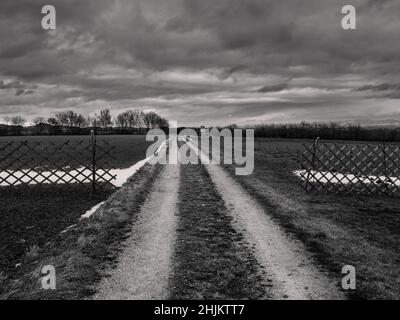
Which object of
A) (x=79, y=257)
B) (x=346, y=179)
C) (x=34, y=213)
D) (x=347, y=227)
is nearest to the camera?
(x=79, y=257)

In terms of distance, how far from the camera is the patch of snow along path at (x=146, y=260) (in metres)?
4.79

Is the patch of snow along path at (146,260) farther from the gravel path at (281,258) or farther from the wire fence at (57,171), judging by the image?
the wire fence at (57,171)

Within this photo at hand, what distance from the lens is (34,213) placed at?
32.2 feet

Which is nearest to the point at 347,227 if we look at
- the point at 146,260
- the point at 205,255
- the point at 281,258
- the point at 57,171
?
the point at 281,258

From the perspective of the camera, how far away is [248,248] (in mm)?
6598

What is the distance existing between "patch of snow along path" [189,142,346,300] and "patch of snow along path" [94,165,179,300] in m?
1.57

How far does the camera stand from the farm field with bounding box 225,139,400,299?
5.49m

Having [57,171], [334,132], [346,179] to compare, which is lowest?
[346,179]

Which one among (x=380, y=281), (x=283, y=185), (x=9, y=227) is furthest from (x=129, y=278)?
(x=283, y=185)

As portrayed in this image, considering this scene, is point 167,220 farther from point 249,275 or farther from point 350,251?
point 350,251

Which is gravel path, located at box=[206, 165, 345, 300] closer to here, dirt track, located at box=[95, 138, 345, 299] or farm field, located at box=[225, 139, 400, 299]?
dirt track, located at box=[95, 138, 345, 299]

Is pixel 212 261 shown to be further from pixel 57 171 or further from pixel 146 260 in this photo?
pixel 57 171

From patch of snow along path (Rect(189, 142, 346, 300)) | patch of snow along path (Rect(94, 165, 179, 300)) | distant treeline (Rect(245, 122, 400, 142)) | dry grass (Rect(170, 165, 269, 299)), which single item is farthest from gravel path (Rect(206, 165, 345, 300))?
distant treeline (Rect(245, 122, 400, 142))

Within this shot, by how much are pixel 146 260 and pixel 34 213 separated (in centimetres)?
A: 536
